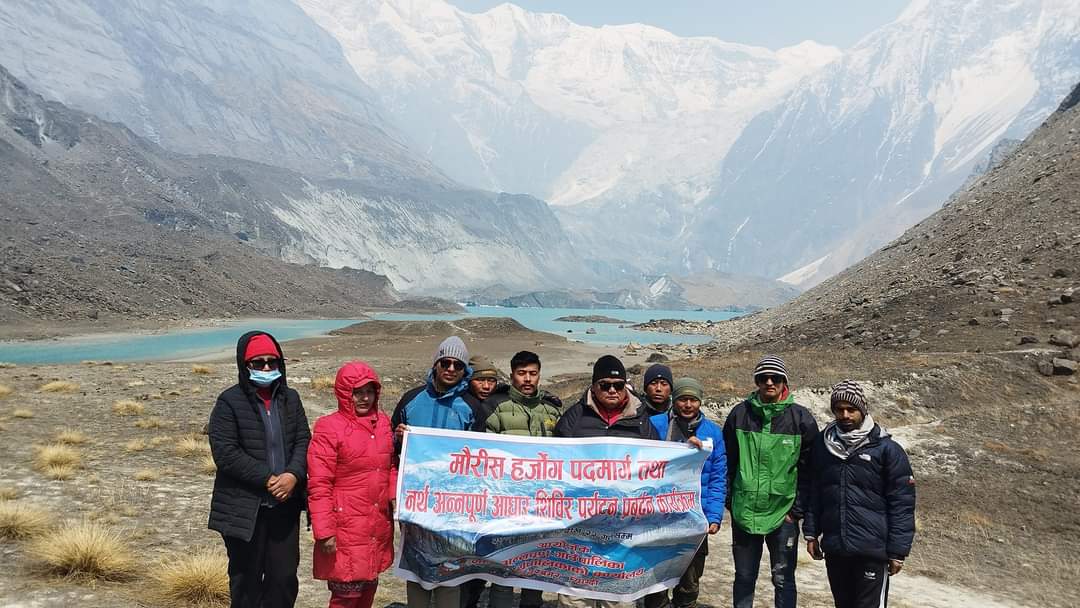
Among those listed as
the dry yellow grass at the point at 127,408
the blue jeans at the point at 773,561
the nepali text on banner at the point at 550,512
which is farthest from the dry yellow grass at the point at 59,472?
A: the blue jeans at the point at 773,561

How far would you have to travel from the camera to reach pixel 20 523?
22.8 feet

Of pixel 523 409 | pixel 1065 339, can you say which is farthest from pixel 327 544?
pixel 1065 339

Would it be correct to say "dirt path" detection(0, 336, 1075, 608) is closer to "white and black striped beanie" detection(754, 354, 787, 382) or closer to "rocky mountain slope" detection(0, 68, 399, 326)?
"white and black striped beanie" detection(754, 354, 787, 382)

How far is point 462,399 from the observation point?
5480 mm

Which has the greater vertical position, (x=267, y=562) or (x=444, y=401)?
(x=444, y=401)

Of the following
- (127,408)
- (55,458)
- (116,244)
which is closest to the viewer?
(55,458)

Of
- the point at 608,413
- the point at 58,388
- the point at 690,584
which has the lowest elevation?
the point at 690,584

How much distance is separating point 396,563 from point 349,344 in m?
50.6

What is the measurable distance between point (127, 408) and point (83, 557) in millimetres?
11172

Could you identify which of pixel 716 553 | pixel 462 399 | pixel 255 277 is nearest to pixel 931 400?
pixel 716 553

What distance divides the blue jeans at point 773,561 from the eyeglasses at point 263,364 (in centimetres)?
388

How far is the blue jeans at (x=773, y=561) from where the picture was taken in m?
5.47

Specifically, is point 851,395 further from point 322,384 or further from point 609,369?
point 322,384

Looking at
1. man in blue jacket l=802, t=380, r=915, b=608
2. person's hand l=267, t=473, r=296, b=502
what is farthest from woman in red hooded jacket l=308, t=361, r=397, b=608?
man in blue jacket l=802, t=380, r=915, b=608
